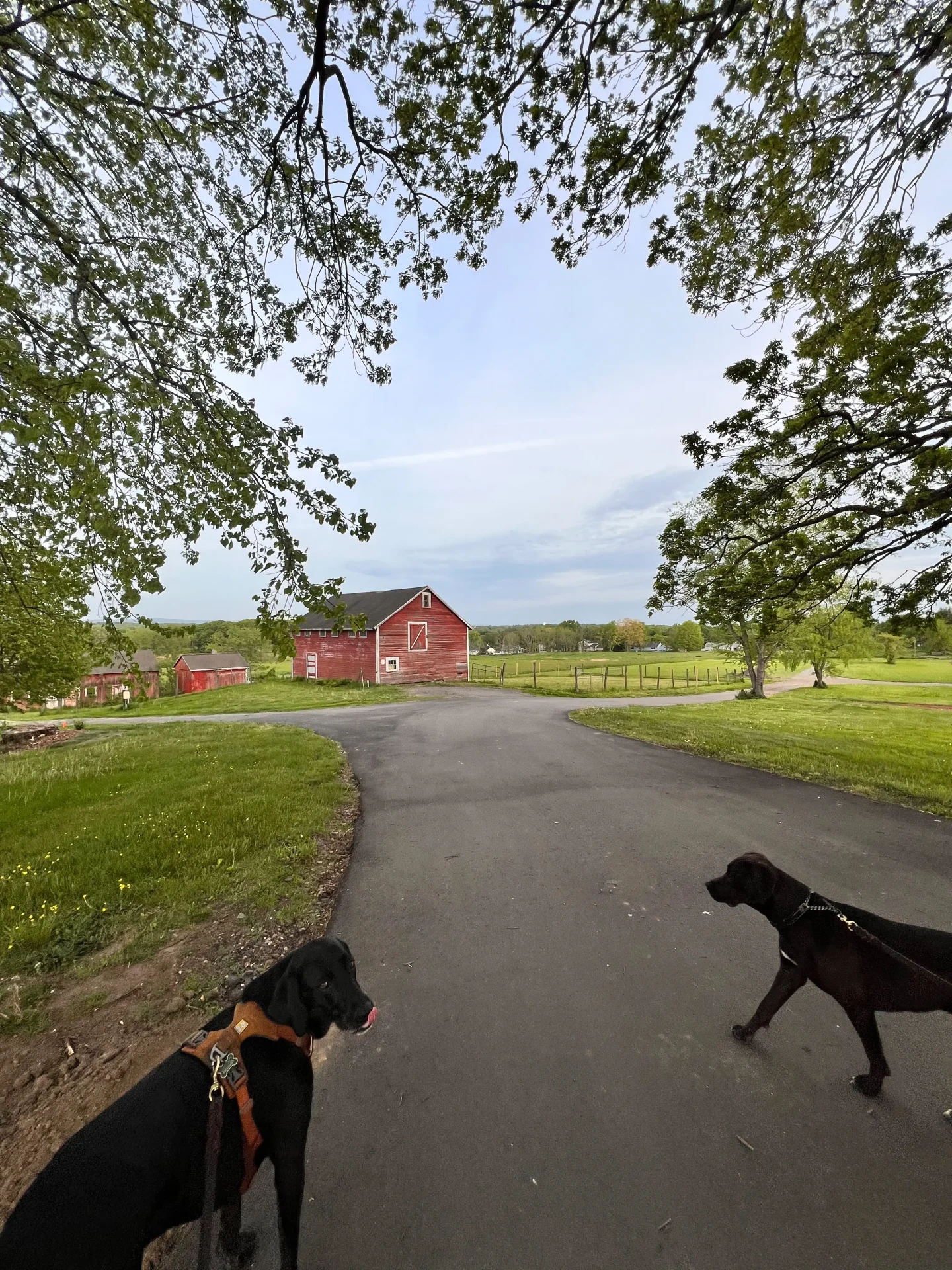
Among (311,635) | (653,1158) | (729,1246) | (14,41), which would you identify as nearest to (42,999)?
(653,1158)

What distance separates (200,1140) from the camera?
5.60ft

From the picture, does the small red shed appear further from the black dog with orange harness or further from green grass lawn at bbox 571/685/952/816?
green grass lawn at bbox 571/685/952/816

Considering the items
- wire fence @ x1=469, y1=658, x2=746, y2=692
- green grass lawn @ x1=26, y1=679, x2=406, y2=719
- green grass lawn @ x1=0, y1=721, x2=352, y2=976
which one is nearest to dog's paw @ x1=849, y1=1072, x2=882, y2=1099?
green grass lawn @ x1=0, y1=721, x2=352, y2=976

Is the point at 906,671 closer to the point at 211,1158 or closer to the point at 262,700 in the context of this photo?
the point at 262,700

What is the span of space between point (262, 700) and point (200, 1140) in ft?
85.6

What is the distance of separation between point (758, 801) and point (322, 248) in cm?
902

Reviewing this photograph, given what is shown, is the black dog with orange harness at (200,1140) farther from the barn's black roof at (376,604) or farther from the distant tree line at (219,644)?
the distant tree line at (219,644)

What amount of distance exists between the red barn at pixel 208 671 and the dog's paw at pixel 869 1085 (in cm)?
4859

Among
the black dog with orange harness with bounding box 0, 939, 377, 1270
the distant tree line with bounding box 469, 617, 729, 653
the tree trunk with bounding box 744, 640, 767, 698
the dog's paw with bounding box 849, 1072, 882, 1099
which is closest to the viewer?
Result: the black dog with orange harness with bounding box 0, 939, 377, 1270

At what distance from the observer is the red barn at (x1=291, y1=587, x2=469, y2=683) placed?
30.5 m

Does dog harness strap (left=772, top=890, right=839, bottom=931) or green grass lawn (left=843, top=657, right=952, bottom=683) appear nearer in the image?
dog harness strap (left=772, top=890, right=839, bottom=931)

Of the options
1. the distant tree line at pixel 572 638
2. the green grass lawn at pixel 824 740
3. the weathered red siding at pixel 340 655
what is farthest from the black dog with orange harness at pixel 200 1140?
the distant tree line at pixel 572 638

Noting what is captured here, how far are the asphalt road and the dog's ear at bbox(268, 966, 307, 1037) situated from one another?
72cm

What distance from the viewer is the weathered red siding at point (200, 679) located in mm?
44688
